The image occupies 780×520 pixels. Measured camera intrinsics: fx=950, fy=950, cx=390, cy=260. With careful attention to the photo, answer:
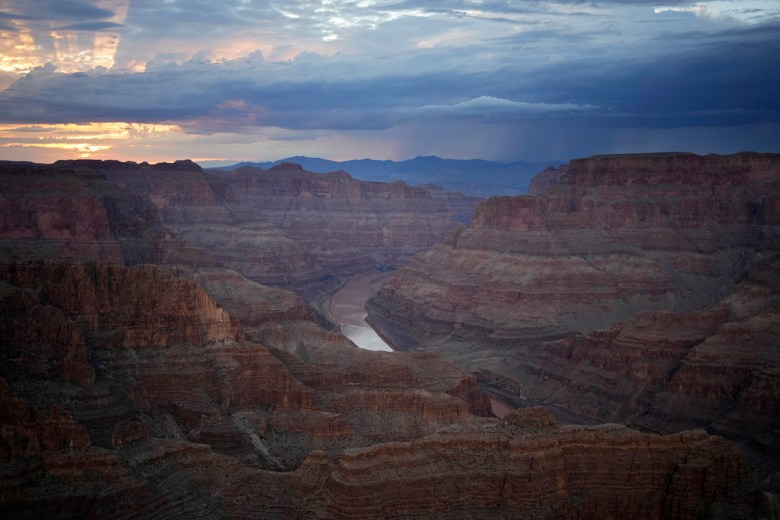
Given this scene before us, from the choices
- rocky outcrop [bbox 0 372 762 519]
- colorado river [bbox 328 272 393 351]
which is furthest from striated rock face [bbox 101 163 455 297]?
rocky outcrop [bbox 0 372 762 519]

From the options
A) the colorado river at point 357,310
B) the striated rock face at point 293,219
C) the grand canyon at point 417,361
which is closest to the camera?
the grand canyon at point 417,361

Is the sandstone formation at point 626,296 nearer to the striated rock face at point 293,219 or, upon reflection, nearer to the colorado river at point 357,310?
the colorado river at point 357,310

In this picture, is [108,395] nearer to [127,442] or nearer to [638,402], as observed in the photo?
[127,442]

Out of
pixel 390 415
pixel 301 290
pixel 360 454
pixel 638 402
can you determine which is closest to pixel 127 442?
pixel 360 454

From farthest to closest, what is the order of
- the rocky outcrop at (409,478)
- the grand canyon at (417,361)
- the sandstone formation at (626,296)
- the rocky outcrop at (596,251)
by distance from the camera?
1. the rocky outcrop at (596,251)
2. the sandstone formation at (626,296)
3. the grand canyon at (417,361)
4. the rocky outcrop at (409,478)

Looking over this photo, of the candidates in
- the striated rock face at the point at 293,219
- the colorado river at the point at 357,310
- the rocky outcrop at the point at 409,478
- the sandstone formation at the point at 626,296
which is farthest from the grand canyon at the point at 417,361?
the colorado river at the point at 357,310
